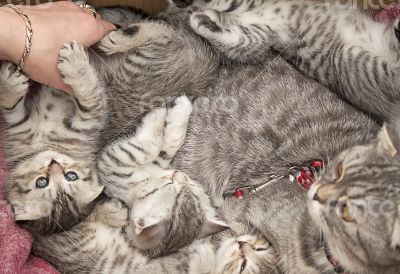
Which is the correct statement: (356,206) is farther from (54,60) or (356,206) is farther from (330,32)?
(54,60)

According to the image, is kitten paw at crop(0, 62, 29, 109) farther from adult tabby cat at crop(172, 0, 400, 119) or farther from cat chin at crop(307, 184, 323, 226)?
cat chin at crop(307, 184, 323, 226)

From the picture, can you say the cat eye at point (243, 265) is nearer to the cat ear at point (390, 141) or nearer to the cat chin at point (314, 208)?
the cat chin at point (314, 208)

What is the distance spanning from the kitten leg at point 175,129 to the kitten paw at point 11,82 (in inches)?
26.4

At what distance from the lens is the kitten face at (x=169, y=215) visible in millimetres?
2229

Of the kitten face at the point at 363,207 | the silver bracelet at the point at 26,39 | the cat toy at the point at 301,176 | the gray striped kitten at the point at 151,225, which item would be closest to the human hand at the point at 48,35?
the silver bracelet at the point at 26,39

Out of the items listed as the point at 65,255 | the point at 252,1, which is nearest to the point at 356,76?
the point at 252,1

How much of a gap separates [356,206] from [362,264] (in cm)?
22

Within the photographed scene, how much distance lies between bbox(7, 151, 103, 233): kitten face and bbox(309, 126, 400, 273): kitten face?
3.37 feet

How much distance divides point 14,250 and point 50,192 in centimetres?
29

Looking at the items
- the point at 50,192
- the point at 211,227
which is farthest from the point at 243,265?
the point at 50,192

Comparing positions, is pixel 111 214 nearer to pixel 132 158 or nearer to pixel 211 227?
pixel 132 158

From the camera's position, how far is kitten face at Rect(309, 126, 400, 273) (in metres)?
1.85

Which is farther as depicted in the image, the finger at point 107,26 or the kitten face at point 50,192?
the finger at point 107,26

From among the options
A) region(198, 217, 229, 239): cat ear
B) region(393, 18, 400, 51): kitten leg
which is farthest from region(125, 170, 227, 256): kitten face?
region(393, 18, 400, 51): kitten leg
